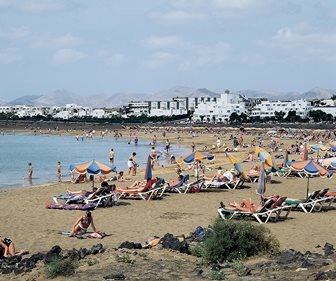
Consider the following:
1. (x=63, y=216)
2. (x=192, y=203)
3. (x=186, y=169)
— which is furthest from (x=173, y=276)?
(x=186, y=169)

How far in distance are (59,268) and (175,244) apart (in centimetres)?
244

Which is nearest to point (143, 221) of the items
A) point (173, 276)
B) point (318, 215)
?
point (318, 215)

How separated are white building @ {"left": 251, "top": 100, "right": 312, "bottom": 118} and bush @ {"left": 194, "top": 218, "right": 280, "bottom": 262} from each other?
131 metres

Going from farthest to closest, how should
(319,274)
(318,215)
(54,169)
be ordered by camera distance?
(54,169)
(318,215)
(319,274)

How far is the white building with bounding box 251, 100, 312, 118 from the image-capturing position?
455ft

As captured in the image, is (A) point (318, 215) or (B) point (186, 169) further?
(B) point (186, 169)

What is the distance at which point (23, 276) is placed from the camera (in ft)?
27.9

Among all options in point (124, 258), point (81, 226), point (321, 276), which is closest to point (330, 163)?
point (81, 226)

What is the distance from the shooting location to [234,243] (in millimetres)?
9062

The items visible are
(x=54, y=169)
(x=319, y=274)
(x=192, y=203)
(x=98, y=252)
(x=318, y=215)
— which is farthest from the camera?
(x=54, y=169)

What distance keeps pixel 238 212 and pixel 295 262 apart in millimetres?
4598

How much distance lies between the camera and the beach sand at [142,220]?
11.3 m

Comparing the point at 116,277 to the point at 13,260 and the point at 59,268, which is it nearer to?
the point at 59,268

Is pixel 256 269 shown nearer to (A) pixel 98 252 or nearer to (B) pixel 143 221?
(A) pixel 98 252
